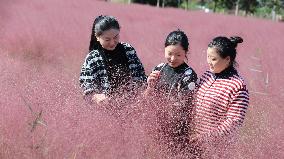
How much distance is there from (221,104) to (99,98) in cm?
Result: 41

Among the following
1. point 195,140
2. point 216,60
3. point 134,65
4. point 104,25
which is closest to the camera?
point 195,140

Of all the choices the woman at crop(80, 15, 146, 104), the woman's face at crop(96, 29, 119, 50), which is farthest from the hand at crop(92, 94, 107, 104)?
the woman's face at crop(96, 29, 119, 50)

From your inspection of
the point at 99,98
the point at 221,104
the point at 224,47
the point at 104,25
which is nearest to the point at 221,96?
the point at 221,104

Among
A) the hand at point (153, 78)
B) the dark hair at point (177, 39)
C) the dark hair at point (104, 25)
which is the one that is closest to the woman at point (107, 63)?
the dark hair at point (104, 25)

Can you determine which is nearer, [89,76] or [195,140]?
[195,140]

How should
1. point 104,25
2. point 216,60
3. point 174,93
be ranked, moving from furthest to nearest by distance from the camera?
point 104,25, point 216,60, point 174,93

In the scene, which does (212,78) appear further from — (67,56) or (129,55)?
(67,56)

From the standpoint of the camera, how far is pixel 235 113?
6.42 feet

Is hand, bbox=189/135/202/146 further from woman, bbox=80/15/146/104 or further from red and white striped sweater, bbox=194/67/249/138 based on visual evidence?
woman, bbox=80/15/146/104

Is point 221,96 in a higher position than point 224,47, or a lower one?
lower

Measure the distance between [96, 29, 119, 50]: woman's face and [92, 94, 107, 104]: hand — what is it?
263mm

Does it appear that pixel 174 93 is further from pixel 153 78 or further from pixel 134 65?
pixel 134 65

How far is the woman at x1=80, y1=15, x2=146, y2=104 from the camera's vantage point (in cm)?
223

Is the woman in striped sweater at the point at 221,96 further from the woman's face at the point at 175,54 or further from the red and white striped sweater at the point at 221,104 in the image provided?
the woman's face at the point at 175,54
